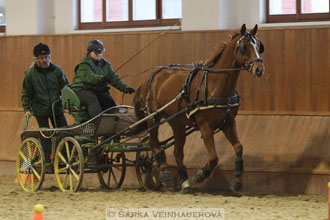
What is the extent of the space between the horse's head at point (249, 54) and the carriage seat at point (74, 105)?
195 centimetres

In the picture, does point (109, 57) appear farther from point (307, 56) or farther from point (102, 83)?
point (307, 56)

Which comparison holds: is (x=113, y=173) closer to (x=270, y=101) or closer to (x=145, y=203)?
(x=145, y=203)

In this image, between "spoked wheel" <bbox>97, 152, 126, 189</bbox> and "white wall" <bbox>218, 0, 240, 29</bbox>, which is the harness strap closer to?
"spoked wheel" <bbox>97, 152, 126, 189</bbox>

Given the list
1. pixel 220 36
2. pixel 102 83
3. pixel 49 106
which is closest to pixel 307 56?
pixel 220 36

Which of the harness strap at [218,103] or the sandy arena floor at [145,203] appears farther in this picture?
the harness strap at [218,103]

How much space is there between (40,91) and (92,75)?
984mm

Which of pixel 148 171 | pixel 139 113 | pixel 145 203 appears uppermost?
pixel 139 113

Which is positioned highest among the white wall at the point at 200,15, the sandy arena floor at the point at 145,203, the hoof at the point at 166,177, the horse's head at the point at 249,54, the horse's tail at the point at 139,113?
the white wall at the point at 200,15

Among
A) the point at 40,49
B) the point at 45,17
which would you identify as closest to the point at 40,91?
the point at 40,49

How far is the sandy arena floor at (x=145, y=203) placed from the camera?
7.07 m

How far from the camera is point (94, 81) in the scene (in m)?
8.77

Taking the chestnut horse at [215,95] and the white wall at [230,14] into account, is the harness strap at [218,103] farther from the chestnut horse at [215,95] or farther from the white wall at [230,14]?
the white wall at [230,14]

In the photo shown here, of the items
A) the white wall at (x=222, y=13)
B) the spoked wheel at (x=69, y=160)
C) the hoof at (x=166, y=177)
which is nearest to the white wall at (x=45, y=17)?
the white wall at (x=222, y=13)

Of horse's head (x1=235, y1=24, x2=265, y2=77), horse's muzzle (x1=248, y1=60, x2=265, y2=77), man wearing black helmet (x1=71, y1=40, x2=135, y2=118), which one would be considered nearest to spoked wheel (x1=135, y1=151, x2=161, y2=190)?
man wearing black helmet (x1=71, y1=40, x2=135, y2=118)
